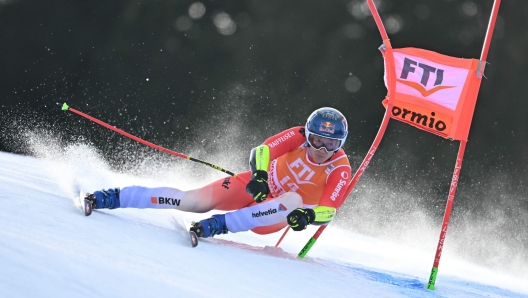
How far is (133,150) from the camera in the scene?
9.18 m

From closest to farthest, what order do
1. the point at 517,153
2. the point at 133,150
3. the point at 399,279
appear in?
the point at 399,279 < the point at 517,153 < the point at 133,150

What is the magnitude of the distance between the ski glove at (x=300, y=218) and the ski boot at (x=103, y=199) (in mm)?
1048

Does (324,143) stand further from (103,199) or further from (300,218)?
(103,199)

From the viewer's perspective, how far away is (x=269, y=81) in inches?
336

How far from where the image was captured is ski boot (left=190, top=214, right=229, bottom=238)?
3.24 m

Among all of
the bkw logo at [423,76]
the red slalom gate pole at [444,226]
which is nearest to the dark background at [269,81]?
the bkw logo at [423,76]

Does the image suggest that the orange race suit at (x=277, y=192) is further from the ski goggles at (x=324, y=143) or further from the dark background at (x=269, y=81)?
the dark background at (x=269, y=81)

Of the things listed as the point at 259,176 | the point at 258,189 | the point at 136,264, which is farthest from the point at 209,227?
the point at 136,264

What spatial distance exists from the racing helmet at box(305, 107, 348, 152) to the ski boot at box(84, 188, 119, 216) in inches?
50.5

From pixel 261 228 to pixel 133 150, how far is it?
566 centimetres

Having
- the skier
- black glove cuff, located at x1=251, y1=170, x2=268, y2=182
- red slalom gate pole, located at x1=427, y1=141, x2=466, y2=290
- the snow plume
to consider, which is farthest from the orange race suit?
the snow plume

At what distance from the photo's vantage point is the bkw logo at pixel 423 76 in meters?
4.11

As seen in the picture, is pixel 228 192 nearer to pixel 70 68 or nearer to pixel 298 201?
pixel 298 201

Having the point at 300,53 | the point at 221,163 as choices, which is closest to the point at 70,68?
the point at 221,163
